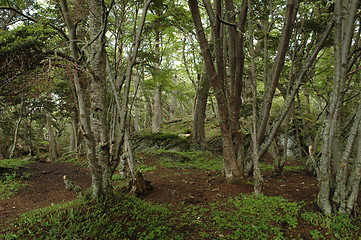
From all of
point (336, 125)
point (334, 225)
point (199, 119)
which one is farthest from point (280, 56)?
point (199, 119)

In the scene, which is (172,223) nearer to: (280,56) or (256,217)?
(256,217)

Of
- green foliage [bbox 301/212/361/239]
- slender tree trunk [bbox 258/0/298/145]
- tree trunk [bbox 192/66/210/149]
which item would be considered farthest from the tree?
tree trunk [bbox 192/66/210/149]

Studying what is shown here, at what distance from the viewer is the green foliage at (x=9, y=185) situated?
5323 millimetres

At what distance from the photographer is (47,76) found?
9.23ft

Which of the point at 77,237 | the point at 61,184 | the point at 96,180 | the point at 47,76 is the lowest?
the point at 61,184

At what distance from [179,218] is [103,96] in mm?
2526

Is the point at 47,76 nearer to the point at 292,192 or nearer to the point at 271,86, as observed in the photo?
the point at 271,86

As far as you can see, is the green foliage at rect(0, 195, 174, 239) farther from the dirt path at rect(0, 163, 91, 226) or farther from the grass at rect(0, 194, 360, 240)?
the dirt path at rect(0, 163, 91, 226)

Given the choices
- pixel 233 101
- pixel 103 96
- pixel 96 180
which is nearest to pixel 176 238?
pixel 96 180

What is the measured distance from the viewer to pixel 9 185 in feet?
19.1

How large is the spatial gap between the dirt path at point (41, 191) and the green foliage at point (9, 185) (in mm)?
142

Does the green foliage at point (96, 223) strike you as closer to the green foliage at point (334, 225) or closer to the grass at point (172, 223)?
the grass at point (172, 223)

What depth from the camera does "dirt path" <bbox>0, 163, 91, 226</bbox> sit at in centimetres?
462

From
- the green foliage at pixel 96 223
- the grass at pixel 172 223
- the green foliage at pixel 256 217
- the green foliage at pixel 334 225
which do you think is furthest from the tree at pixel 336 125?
the green foliage at pixel 96 223
